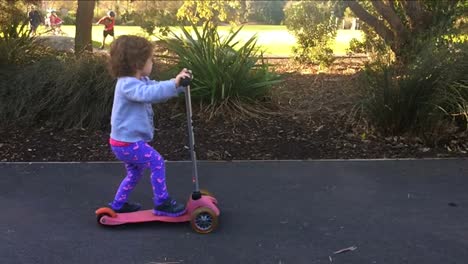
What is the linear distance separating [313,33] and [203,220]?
33.9 feet

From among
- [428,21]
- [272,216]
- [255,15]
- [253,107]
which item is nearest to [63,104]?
[253,107]

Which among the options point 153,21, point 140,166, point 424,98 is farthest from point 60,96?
point 424,98

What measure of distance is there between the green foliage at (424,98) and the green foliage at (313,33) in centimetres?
628

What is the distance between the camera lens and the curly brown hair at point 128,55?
4.01 m

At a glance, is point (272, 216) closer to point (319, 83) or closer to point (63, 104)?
point (63, 104)

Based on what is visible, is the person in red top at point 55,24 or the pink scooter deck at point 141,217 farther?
the person in red top at point 55,24

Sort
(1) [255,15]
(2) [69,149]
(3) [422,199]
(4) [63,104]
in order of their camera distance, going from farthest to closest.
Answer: (1) [255,15]
(4) [63,104]
(2) [69,149]
(3) [422,199]

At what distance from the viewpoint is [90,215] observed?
4559 millimetres

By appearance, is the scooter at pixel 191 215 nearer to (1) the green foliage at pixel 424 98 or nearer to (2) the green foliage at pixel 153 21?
(1) the green foliage at pixel 424 98

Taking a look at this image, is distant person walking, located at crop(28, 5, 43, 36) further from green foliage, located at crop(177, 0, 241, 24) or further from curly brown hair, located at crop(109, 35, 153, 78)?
curly brown hair, located at crop(109, 35, 153, 78)

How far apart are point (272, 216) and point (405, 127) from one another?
281cm

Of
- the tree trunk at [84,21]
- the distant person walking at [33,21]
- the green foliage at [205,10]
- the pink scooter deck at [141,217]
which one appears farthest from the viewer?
the green foliage at [205,10]

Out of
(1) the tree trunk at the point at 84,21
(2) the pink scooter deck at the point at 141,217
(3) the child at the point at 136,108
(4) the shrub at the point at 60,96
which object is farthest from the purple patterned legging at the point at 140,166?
(1) the tree trunk at the point at 84,21

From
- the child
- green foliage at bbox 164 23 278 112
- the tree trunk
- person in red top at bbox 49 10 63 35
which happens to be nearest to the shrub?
green foliage at bbox 164 23 278 112
